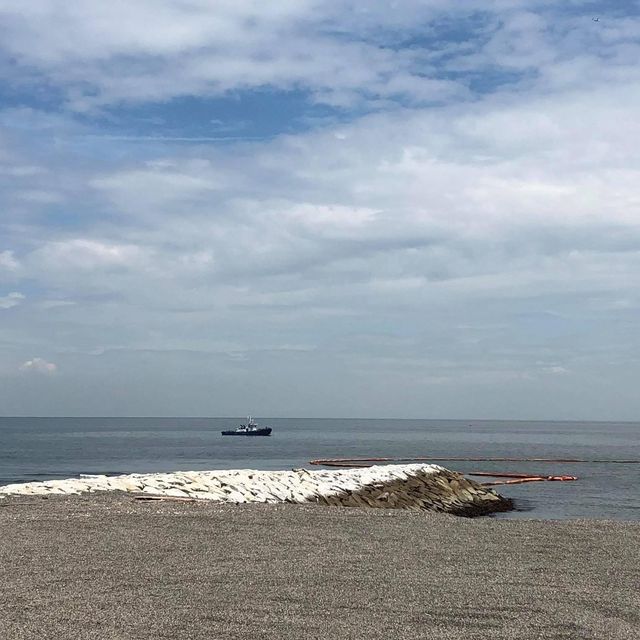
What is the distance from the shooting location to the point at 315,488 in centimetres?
2364

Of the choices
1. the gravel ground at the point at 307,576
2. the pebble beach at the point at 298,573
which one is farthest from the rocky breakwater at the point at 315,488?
the gravel ground at the point at 307,576

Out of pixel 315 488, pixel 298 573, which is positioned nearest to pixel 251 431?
pixel 315 488

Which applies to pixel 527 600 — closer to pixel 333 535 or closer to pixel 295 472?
pixel 333 535

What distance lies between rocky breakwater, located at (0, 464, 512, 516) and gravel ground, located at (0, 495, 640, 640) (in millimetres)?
4676

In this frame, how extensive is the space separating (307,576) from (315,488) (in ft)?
45.1

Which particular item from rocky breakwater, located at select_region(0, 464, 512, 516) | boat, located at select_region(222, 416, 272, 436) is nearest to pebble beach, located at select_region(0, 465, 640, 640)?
rocky breakwater, located at select_region(0, 464, 512, 516)

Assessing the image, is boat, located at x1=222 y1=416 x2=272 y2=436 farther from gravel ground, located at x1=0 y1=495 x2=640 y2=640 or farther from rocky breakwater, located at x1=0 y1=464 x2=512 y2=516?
gravel ground, located at x1=0 y1=495 x2=640 y2=640

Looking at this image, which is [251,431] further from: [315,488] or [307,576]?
[307,576]

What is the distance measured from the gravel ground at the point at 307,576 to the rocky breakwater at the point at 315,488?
4.68 m

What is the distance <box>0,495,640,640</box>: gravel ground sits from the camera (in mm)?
7758

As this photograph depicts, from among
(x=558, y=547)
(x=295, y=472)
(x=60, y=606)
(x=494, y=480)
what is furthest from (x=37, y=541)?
(x=494, y=480)

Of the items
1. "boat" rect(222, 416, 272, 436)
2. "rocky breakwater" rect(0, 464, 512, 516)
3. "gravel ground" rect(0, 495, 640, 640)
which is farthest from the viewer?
"boat" rect(222, 416, 272, 436)

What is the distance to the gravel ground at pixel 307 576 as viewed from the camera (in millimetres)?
7758

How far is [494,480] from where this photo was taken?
45.8m
